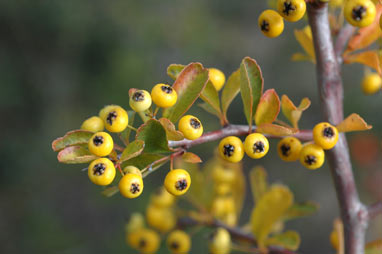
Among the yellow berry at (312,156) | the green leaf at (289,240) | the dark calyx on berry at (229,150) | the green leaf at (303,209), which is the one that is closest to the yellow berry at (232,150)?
the dark calyx on berry at (229,150)

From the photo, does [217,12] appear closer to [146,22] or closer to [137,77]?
[146,22]

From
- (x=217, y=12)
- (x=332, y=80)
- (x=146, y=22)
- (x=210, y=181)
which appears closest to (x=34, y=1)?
(x=146, y=22)

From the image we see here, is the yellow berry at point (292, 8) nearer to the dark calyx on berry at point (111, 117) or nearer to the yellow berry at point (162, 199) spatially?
the dark calyx on berry at point (111, 117)

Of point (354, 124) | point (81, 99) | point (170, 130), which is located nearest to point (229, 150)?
point (170, 130)

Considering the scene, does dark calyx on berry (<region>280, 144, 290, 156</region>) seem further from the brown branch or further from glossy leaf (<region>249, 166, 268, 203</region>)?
glossy leaf (<region>249, 166, 268, 203</region>)

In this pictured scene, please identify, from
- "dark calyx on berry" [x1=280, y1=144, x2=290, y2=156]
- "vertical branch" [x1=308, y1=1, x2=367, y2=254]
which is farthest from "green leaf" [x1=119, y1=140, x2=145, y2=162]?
"vertical branch" [x1=308, y1=1, x2=367, y2=254]

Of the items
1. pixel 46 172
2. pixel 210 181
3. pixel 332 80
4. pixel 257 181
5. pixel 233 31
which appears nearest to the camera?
pixel 332 80
